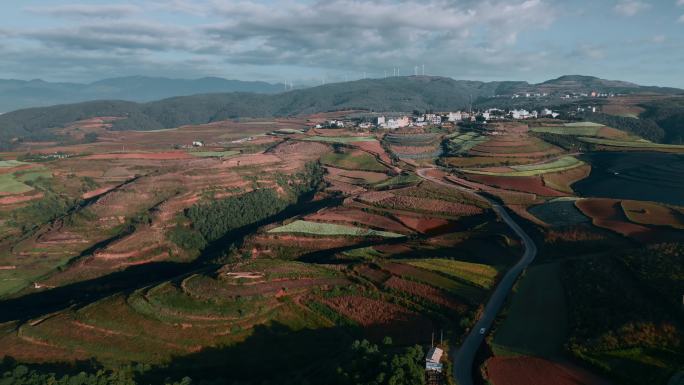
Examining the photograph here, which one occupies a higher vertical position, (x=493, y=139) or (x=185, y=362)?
(x=493, y=139)

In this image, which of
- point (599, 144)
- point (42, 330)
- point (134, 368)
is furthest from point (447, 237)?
point (599, 144)

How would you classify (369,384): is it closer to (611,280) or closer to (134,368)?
(134,368)

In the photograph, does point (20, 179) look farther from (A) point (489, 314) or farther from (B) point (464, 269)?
(A) point (489, 314)

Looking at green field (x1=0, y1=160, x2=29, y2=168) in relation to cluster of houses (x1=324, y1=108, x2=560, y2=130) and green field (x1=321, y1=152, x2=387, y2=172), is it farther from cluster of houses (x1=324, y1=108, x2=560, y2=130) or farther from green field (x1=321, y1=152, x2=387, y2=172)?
cluster of houses (x1=324, y1=108, x2=560, y2=130)

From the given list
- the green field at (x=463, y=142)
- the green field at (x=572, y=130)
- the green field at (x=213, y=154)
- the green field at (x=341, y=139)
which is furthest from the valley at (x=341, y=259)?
the green field at (x=341, y=139)

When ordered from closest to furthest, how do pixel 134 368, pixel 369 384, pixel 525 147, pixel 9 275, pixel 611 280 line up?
pixel 369 384 → pixel 134 368 → pixel 611 280 → pixel 9 275 → pixel 525 147

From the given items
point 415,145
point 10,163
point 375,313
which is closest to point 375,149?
point 415,145

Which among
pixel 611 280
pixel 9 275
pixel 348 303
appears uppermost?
pixel 611 280
